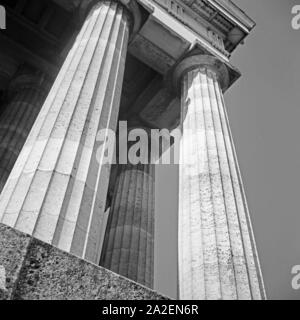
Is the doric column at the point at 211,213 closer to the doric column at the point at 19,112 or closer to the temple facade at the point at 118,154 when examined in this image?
the temple facade at the point at 118,154

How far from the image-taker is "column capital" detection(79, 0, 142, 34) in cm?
1717

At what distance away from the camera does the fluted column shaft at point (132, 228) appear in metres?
18.3

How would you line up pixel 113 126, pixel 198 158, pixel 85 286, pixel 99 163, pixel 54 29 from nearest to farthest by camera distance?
pixel 85 286 < pixel 99 163 < pixel 113 126 < pixel 198 158 < pixel 54 29

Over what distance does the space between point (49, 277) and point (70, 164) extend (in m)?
4.38

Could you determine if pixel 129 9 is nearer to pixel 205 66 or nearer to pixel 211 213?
pixel 205 66

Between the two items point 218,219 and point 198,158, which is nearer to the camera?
point 218,219

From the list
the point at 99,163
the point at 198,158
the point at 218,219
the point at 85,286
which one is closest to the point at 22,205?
the point at 99,163

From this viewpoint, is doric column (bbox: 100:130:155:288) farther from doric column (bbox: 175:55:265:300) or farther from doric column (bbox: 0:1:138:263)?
doric column (bbox: 0:1:138:263)

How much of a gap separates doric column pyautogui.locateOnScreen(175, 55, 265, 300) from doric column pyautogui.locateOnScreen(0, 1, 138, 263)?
3978 millimetres

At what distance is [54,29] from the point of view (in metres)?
23.4

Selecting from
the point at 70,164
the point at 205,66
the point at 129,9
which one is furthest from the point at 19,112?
the point at 70,164

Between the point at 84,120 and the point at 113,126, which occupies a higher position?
the point at 113,126
